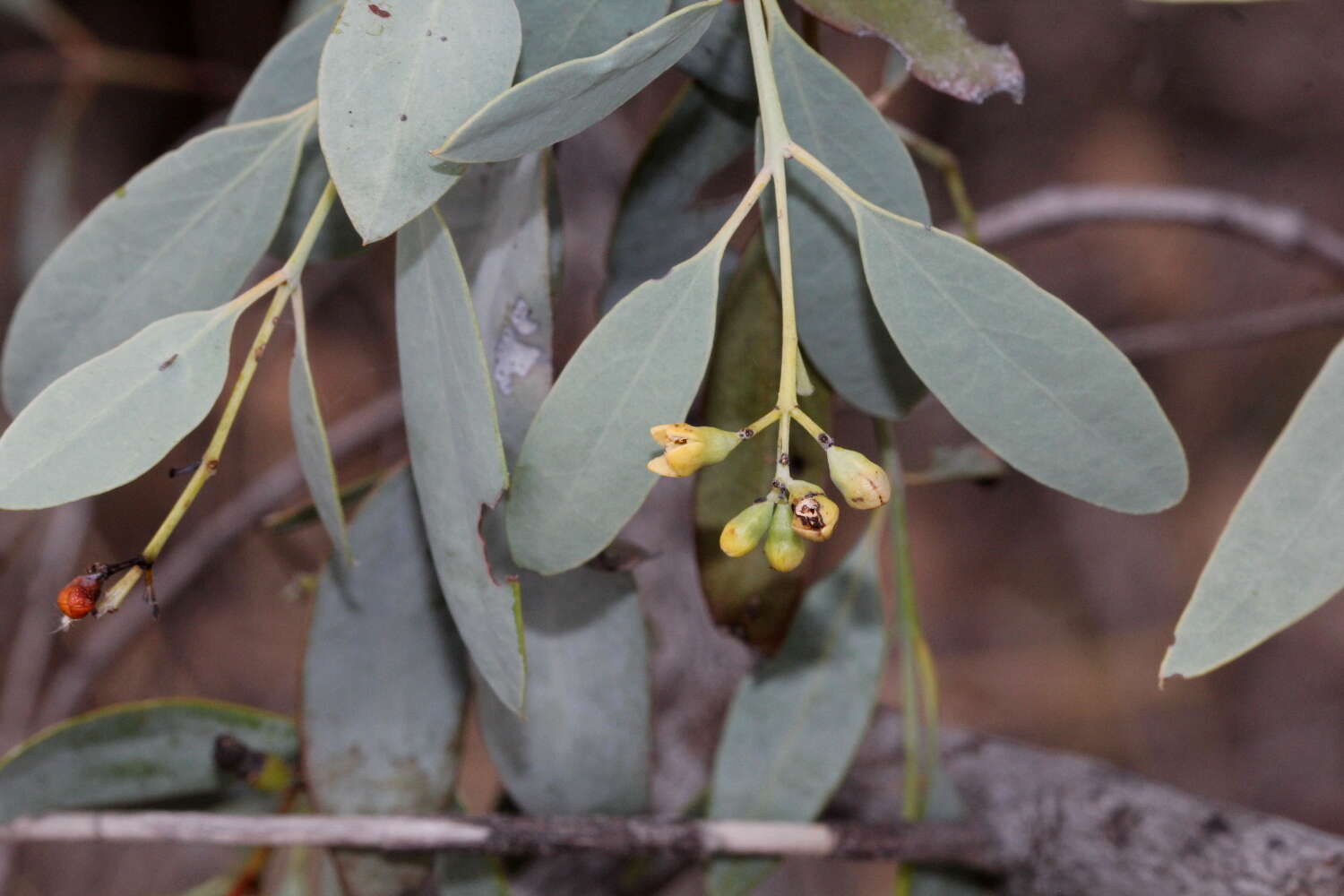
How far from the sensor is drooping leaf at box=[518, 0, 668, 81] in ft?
1.65

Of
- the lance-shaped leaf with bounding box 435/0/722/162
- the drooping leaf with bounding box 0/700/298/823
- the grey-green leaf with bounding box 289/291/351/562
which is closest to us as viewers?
the lance-shaped leaf with bounding box 435/0/722/162

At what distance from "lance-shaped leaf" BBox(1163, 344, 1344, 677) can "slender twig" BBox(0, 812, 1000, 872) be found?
Answer: 385 millimetres

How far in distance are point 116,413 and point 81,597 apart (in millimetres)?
86

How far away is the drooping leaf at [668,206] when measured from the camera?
0.71 meters

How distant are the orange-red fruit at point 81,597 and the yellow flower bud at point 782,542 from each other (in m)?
0.31

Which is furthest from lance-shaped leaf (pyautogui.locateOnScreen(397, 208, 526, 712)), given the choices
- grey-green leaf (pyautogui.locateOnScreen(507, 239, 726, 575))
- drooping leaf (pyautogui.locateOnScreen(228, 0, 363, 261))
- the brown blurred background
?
the brown blurred background

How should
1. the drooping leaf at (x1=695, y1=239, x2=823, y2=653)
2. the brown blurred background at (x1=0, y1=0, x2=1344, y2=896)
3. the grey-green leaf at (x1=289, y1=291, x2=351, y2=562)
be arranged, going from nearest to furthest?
the grey-green leaf at (x1=289, y1=291, x2=351, y2=562) → the drooping leaf at (x1=695, y1=239, x2=823, y2=653) → the brown blurred background at (x1=0, y1=0, x2=1344, y2=896)

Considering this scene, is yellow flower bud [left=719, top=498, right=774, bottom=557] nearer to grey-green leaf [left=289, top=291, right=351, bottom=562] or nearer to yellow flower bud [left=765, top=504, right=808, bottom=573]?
yellow flower bud [left=765, top=504, right=808, bottom=573]

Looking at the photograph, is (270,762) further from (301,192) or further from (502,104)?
(502,104)

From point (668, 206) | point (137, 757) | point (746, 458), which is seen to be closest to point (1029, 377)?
point (746, 458)

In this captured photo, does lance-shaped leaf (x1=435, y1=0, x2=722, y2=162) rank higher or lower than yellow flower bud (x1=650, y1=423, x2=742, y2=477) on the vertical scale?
higher

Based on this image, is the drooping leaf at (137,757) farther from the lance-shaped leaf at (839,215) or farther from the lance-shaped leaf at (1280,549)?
the lance-shaped leaf at (1280,549)

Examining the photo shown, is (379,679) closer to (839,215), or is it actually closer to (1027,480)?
(839,215)

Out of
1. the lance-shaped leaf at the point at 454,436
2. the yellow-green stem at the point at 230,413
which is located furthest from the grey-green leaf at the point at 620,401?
the yellow-green stem at the point at 230,413
